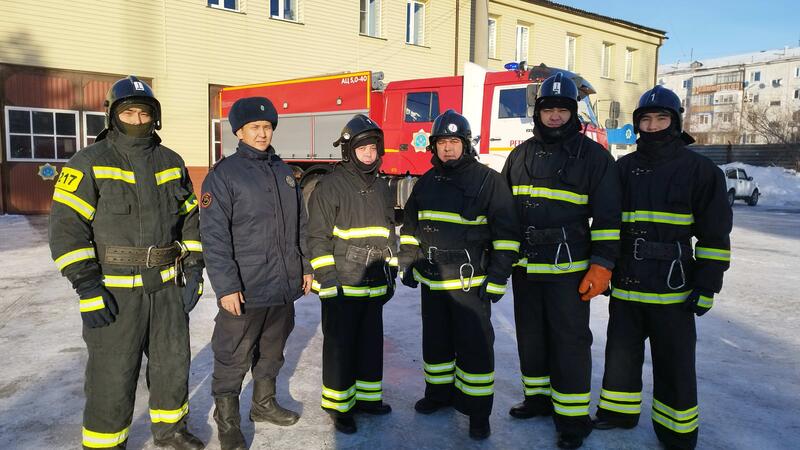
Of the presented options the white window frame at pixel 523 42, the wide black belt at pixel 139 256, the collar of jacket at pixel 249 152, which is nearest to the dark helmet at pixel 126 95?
the collar of jacket at pixel 249 152

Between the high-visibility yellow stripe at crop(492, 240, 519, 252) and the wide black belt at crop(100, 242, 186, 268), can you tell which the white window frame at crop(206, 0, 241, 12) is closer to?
the wide black belt at crop(100, 242, 186, 268)

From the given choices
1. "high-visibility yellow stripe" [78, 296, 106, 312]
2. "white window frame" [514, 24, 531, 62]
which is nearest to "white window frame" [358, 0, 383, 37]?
"white window frame" [514, 24, 531, 62]

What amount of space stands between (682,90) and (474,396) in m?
70.0

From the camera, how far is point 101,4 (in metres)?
12.5

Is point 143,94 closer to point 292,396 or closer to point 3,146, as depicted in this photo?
point 292,396

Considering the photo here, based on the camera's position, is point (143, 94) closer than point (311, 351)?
Yes

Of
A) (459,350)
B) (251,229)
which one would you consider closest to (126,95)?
(251,229)

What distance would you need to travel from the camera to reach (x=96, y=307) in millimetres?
2596

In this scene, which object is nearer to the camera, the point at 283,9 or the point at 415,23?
the point at 283,9

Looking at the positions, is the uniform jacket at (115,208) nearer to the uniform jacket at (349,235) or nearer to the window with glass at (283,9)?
the uniform jacket at (349,235)

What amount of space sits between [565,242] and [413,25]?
53.7 feet

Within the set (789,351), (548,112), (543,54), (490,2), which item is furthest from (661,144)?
(543,54)

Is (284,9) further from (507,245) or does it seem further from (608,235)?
(608,235)

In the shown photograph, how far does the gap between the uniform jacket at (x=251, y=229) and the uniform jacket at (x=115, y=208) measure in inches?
7.6
